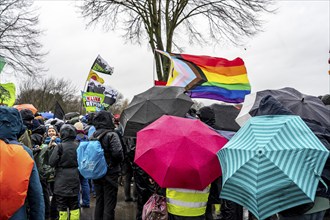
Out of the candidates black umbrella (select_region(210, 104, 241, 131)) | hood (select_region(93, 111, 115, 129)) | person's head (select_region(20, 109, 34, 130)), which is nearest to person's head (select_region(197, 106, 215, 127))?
black umbrella (select_region(210, 104, 241, 131))

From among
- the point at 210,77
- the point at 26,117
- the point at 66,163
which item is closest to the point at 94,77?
the point at 210,77

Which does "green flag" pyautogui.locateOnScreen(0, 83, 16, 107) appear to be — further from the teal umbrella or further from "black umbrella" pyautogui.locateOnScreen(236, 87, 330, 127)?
the teal umbrella

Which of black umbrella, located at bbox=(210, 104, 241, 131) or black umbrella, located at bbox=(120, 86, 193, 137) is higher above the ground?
black umbrella, located at bbox=(120, 86, 193, 137)

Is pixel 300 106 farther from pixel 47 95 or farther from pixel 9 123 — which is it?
pixel 47 95

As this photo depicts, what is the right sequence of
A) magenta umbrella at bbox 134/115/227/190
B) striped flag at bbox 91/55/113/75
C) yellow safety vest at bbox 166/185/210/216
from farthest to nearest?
striped flag at bbox 91/55/113/75 → yellow safety vest at bbox 166/185/210/216 → magenta umbrella at bbox 134/115/227/190

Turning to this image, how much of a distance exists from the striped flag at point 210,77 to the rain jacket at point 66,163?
108 inches

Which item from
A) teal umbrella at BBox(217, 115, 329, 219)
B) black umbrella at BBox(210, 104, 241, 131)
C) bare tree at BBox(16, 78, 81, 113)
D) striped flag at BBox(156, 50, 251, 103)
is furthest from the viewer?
bare tree at BBox(16, 78, 81, 113)

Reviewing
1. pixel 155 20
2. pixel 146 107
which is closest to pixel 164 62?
pixel 155 20

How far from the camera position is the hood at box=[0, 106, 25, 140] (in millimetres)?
2698

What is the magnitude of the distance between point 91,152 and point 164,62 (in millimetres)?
12785

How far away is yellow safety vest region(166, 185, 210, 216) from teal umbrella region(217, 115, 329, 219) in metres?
0.79

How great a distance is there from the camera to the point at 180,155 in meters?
3.44

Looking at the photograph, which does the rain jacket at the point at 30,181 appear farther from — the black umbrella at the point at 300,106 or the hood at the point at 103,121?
the hood at the point at 103,121

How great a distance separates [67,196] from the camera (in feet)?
17.9
